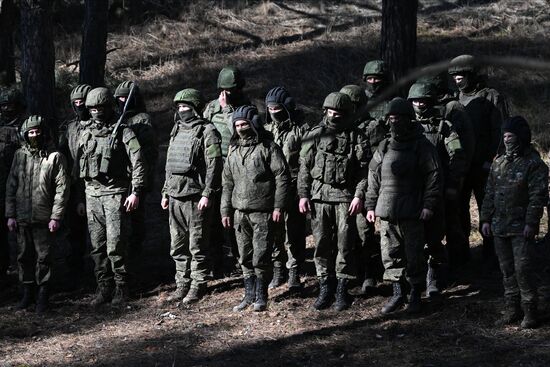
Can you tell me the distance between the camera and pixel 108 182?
877cm

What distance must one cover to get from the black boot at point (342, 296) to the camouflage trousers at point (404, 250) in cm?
46

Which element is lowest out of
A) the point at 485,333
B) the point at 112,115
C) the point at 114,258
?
the point at 485,333

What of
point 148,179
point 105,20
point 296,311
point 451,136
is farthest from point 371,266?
point 105,20

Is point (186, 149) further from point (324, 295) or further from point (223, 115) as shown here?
point (324, 295)

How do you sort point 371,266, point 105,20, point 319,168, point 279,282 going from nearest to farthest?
→ point 319,168 → point 371,266 → point 279,282 → point 105,20

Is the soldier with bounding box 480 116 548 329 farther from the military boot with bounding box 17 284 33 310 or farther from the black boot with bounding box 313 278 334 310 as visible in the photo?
the military boot with bounding box 17 284 33 310

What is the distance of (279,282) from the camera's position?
9203mm

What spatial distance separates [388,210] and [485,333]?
140 cm

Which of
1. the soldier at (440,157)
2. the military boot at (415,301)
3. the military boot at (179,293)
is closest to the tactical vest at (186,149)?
the military boot at (179,293)

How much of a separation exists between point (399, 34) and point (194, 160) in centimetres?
490

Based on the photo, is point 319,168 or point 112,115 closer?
point 319,168

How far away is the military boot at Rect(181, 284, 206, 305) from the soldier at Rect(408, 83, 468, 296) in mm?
2416

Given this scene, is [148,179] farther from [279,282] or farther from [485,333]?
[485,333]

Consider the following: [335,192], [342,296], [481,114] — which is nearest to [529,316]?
[342,296]
